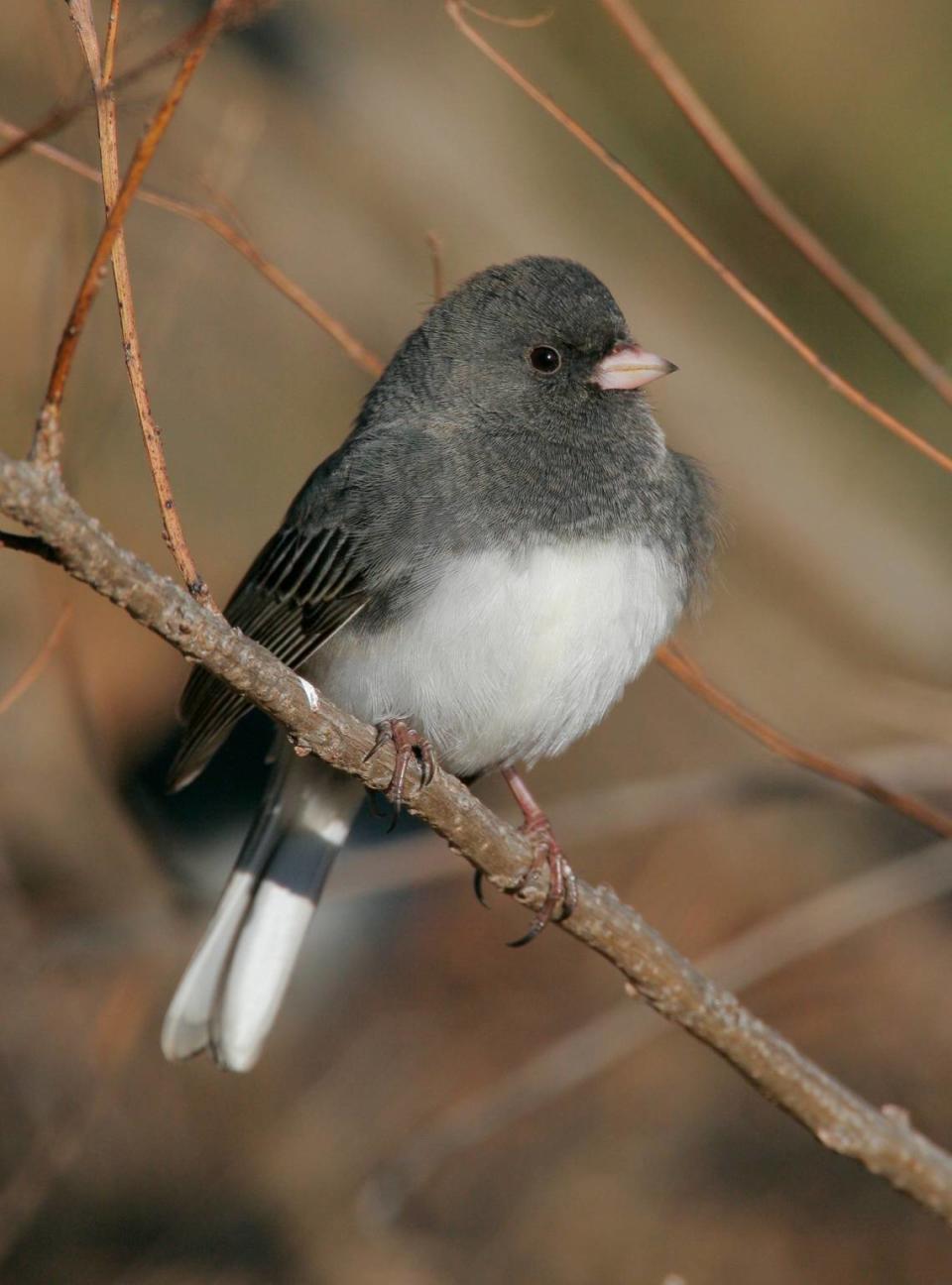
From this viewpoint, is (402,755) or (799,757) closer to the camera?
(402,755)

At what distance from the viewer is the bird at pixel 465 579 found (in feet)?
8.56

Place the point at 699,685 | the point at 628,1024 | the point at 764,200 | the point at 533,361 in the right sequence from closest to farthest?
the point at 764,200 < the point at 699,685 < the point at 533,361 < the point at 628,1024

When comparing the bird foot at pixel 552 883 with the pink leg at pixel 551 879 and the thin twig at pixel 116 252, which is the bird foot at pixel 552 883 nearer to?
the pink leg at pixel 551 879

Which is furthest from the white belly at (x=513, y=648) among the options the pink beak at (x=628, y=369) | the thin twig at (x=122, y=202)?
the thin twig at (x=122, y=202)

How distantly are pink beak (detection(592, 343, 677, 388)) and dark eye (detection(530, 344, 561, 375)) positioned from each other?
0.09 m

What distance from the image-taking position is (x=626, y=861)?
4938mm

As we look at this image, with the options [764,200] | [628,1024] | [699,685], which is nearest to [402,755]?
[699,685]

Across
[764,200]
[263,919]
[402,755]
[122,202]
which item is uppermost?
[764,200]

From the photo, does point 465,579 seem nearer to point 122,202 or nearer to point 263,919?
point 263,919

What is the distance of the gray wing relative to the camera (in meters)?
2.76

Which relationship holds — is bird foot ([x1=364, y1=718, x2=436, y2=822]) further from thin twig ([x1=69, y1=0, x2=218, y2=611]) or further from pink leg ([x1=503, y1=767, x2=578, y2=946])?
thin twig ([x1=69, y1=0, x2=218, y2=611])

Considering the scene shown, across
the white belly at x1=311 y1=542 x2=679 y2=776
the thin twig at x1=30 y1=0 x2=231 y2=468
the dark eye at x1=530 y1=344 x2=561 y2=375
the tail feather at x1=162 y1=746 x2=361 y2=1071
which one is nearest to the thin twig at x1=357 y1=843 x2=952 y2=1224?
the tail feather at x1=162 y1=746 x2=361 y2=1071

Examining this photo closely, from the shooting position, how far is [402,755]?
7.38ft

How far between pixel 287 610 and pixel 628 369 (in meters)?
0.85
